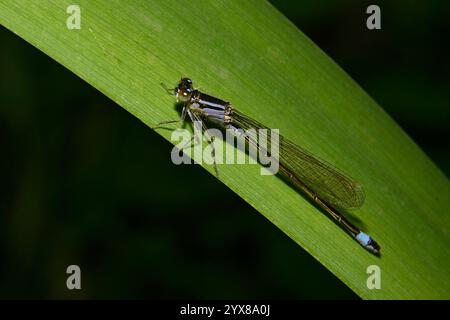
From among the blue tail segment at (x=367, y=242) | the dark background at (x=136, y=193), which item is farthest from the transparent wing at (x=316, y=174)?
the dark background at (x=136, y=193)

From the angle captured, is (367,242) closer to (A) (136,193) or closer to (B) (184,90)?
(B) (184,90)

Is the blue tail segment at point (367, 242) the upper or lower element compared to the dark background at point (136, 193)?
lower

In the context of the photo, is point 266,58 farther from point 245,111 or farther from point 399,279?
point 399,279

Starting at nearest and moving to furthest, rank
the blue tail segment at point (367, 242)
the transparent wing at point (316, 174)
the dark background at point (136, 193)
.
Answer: the blue tail segment at point (367, 242) → the transparent wing at point (316, 174) → the dark background at point (136, 193)

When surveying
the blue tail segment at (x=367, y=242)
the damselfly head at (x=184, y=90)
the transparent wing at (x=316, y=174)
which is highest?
the damselfly head at (x=184, y=90)

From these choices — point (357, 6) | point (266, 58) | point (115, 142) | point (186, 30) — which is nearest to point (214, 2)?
point (186, 30)

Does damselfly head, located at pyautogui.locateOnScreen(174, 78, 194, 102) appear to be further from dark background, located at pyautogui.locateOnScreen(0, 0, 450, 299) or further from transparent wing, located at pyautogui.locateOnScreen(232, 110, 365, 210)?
dark background, located at pyautogui.locateOnScreen(0, 0, 450, 299)

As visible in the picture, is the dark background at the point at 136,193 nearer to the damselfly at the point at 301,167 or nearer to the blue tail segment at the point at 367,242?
the damselfly at the point at 301,167

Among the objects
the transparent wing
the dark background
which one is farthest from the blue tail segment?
the dark background
